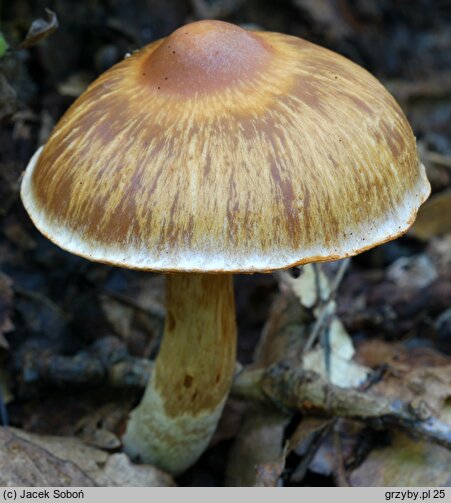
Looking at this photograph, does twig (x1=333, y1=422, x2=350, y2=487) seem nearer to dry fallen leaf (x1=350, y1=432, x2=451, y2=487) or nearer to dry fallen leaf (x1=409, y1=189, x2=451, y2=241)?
dry fallen leaf (x1=350, y1=432, x2=451, y2=487)

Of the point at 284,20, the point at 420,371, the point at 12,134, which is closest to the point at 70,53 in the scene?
the point at 12,134

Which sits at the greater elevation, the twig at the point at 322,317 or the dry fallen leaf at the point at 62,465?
the dry fallen leaf at the point at 62,465

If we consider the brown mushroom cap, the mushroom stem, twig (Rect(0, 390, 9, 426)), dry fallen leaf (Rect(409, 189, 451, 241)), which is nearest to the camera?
the brown mushroom cap

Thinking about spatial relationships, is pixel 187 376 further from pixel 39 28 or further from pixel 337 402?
pixel 39 28

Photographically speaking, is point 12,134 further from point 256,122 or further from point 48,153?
point 256,122

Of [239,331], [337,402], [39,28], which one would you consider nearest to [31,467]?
[337,402]

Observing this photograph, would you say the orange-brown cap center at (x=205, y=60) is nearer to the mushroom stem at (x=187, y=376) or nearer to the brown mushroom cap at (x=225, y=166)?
the brown mushroom cap at (x=225, y=166)

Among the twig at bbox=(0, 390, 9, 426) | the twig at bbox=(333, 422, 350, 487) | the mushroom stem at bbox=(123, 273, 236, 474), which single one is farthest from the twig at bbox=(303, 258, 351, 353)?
the twig at bbox=(0, 390, 9, 426)

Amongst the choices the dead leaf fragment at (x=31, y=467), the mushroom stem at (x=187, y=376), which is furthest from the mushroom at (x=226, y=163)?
the dead leaf fragment at (x=31, y=467)
